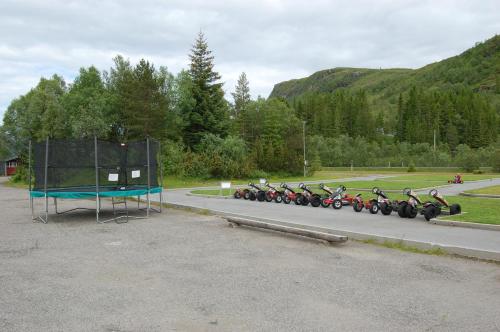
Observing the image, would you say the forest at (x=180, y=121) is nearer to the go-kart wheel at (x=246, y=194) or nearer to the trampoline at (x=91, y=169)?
the go-kart wheel at (x=246, y=194)

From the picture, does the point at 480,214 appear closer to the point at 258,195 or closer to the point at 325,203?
the point at 325,203

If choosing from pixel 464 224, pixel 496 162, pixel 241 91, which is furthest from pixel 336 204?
pixel 241 91

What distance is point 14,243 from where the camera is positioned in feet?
34.1

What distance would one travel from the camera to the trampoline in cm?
1484

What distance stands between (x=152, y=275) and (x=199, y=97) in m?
43.3

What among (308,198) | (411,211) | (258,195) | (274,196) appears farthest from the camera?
(258,195)

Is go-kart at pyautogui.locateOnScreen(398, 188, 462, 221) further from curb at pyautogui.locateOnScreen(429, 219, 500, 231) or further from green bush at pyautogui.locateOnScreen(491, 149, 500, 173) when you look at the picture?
green bush at pyautogui.locateOnScreen(491, 149, 500, 173)

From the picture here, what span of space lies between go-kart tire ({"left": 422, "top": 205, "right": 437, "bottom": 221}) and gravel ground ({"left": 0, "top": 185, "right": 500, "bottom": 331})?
390cm

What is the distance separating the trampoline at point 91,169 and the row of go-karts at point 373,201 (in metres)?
5.84

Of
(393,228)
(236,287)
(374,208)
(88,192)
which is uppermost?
(88,192)

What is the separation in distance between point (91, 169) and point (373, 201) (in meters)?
9.95

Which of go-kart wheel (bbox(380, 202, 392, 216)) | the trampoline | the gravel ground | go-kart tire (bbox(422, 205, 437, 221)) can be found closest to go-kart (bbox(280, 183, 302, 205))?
go-kart wheel (bbox(380, 202, 392, 216))

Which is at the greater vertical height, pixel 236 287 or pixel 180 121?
pixel 180 121

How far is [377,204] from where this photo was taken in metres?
14.7
